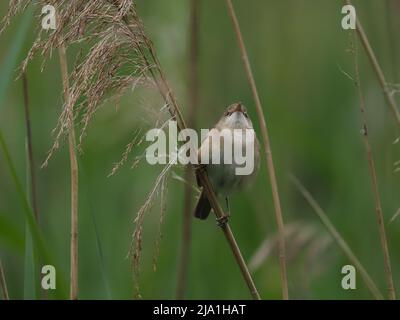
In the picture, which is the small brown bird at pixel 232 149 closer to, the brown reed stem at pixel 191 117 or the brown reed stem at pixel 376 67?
the brown reed stem at pixel 191 117

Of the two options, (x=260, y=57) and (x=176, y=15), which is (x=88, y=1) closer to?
(x=176, y=15)

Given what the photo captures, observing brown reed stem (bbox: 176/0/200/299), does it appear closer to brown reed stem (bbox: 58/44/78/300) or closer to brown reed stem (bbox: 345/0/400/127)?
brown reed stem (bbox: 58/44/78/300)

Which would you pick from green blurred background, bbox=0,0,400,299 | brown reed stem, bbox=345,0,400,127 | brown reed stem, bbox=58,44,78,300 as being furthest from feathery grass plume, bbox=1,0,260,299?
green blurred background, bbox=0,0,400,299

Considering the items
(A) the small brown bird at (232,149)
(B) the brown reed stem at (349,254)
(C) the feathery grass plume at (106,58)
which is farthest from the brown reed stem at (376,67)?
(A) the small brown bird at (232,149)

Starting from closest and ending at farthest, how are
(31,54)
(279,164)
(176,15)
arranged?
(31,54)
(176,15)
(279,164)
